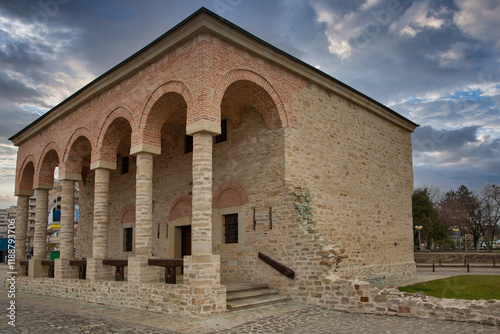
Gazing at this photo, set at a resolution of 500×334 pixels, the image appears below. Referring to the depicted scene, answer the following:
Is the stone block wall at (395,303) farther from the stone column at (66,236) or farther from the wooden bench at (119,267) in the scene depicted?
the stone column at (66,236)

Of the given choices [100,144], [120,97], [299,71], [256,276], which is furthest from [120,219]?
[299,71]

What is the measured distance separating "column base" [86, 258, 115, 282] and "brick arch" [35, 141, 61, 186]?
19.1 feet

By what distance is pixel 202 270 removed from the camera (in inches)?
301

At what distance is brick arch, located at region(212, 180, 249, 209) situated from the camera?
10805 mm

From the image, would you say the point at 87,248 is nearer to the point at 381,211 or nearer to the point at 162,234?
the point at 162,234

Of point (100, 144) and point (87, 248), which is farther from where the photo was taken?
point (87, 248)

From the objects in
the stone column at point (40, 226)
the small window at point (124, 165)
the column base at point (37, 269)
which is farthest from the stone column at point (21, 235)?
the small window at point (124, 165)

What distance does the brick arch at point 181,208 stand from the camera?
40.7 ft

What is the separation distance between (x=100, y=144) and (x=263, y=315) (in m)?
7.27

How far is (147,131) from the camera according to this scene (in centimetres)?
999

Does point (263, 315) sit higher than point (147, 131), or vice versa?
point (147, 131)

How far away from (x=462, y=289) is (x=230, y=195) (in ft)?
23.4

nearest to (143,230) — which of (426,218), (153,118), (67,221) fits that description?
(153,118)

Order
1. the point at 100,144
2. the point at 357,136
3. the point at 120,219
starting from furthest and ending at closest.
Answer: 1. the point at 120,219
2. the point at 357,136
3. the point at 100,144
